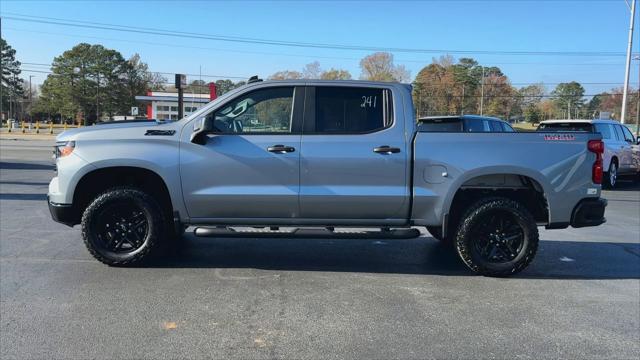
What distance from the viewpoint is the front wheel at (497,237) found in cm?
538

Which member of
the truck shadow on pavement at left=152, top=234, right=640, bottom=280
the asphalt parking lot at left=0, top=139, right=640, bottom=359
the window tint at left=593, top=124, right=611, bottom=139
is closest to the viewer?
the asphalt parking lot at left=0, top=139, right=640, bottom=359

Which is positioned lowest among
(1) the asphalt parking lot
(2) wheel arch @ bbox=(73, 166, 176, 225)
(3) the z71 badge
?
(1) the asphalt parking lot

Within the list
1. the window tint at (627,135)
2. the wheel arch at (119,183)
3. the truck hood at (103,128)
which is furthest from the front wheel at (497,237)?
the window tint at (627,135)

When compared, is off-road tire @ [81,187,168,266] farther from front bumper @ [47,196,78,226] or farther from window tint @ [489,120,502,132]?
window tint @ [489,120,502,132]

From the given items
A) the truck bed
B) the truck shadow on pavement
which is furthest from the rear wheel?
the truck bed

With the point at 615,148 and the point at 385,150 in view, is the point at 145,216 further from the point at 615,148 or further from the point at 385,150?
the point at 615,148

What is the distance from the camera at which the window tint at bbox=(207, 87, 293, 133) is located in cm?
540

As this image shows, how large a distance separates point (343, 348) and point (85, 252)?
155 inches

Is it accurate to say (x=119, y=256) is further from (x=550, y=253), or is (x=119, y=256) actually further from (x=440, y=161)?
(x=550, y=253)

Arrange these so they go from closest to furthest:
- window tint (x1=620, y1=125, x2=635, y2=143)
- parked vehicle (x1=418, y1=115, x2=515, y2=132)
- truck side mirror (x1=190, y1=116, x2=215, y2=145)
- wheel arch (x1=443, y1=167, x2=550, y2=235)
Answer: truck side mirror (x1=190, y1=116, x2=215, y2=145) < wheel arch (x1=443, y1=167, x2=550, y2=235) < parked vehicle (x1=418, y1=115, x2=515, y2=132) < window tint (x1=620, y1=125, x2=635, y2=143)

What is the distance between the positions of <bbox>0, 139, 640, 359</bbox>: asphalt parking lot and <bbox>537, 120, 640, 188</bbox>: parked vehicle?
25.2 ft

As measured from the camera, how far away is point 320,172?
5.26 metres

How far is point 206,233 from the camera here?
5.32 metres

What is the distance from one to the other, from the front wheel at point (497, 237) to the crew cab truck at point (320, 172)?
0.5 inches
